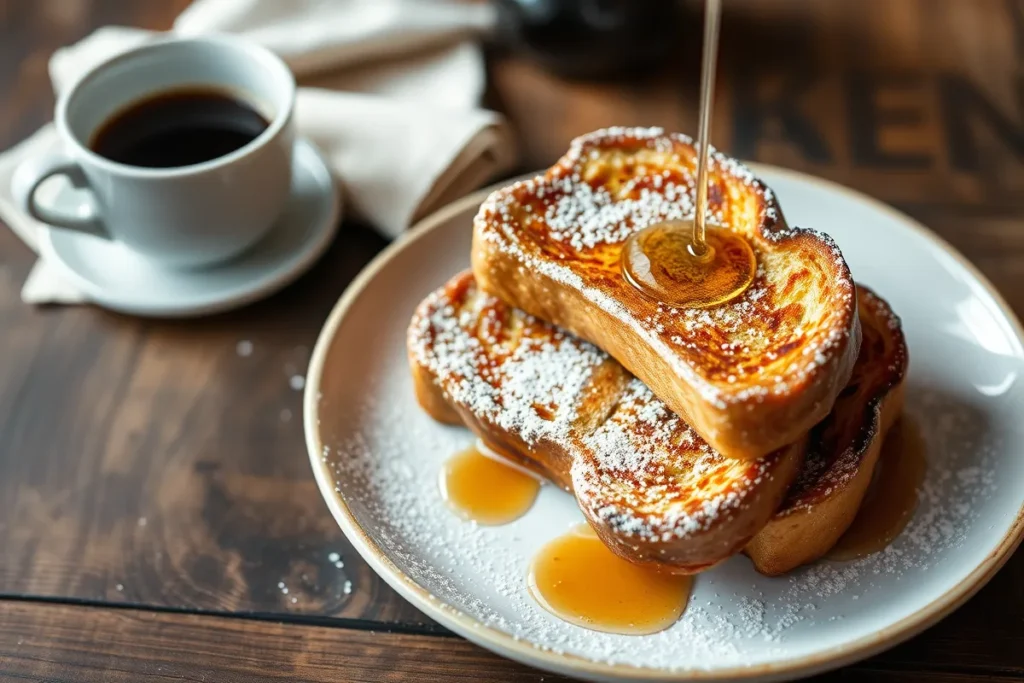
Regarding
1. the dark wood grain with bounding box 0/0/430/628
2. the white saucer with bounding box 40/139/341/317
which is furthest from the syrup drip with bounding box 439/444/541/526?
the white saucer with bounding box 40/139/341/317

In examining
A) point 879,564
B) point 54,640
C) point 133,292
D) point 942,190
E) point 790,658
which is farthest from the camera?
point 942,190

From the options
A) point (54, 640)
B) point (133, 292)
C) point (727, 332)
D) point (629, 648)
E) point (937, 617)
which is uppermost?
point (727, 332)

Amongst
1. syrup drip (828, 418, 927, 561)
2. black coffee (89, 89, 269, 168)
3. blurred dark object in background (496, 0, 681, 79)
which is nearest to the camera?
syrup drip (828, 418, 927, 561)

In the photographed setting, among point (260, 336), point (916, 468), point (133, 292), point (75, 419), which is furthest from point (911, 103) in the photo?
point (75, 419)

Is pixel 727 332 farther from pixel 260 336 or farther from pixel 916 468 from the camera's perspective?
pixel 260 336

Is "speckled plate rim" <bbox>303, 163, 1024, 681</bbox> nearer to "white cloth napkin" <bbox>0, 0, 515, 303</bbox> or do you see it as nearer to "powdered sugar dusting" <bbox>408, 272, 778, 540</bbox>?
"powdered sugar dusting" <bbox>408, 272, 778, 540</bbox>

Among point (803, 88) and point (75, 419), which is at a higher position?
point (803, 88)

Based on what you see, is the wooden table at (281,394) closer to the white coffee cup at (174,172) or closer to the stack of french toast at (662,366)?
the white coffee cup at (174,172)
